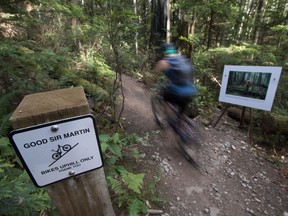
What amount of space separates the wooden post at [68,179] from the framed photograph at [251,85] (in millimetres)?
5141

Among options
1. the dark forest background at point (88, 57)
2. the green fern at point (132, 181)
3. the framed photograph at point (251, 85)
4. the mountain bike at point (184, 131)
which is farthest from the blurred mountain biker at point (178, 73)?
the framed photograph at point (251, 85)

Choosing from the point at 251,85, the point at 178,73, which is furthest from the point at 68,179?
the point at 251,85

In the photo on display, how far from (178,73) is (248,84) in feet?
8.40

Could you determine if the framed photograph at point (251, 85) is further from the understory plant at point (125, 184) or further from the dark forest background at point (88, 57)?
the understory plant at point (125, 184)

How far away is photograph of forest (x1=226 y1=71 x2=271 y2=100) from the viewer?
5.11 meters

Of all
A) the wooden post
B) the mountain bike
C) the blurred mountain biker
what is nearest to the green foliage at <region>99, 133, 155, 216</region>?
the wooden post

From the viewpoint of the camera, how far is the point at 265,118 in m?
6.10

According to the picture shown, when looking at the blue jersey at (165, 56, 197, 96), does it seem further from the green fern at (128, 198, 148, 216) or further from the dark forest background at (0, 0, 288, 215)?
the green fern at (128, 198, 148, 216)

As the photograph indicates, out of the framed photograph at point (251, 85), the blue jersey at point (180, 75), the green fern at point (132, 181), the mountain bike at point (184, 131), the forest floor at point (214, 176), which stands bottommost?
the forest floor at point (214, 176)

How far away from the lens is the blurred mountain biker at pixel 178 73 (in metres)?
3.99

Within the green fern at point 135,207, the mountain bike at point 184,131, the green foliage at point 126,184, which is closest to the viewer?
the green fern at point 135,207

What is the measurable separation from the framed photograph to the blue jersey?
2.27m

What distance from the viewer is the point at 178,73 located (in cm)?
401

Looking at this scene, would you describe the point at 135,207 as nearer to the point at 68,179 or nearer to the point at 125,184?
the point at 125,184
